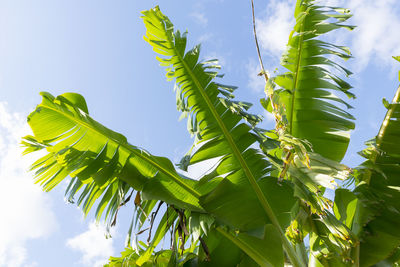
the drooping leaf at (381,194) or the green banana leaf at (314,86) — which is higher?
the green banana leaf at (314,86)

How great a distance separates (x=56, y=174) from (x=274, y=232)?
1.66 metres

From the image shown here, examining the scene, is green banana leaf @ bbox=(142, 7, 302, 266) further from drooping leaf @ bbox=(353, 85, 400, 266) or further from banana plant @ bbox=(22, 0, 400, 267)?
drooping leaf @ bbox=(353, 85, 400, 266)

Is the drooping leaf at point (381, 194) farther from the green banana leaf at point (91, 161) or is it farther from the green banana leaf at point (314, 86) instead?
the green banana leaf at point (91, 161)

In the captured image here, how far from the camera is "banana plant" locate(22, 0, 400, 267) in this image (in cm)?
253

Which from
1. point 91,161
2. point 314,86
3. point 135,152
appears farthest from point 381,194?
point 91,161

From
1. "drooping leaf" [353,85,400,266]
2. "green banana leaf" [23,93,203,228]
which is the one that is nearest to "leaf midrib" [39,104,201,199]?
"green banana leaf" [23,93,203,228]

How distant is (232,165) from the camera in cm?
264

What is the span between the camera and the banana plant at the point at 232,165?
2533 millimetres

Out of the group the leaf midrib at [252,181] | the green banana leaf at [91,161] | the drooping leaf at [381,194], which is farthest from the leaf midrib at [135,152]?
the drooping leaf at [381,194]

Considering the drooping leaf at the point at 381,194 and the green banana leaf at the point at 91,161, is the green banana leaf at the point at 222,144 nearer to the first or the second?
the green banana leaf at the point at 91,161

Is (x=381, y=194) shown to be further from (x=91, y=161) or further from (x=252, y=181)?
(x=91, y=161)

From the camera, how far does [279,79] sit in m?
2.88

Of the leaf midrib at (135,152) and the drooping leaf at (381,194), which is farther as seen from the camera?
the drooping leaf at (381,194)

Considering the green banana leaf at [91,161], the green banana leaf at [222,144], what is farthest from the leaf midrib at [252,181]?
the green banana leaf at [91,161]
